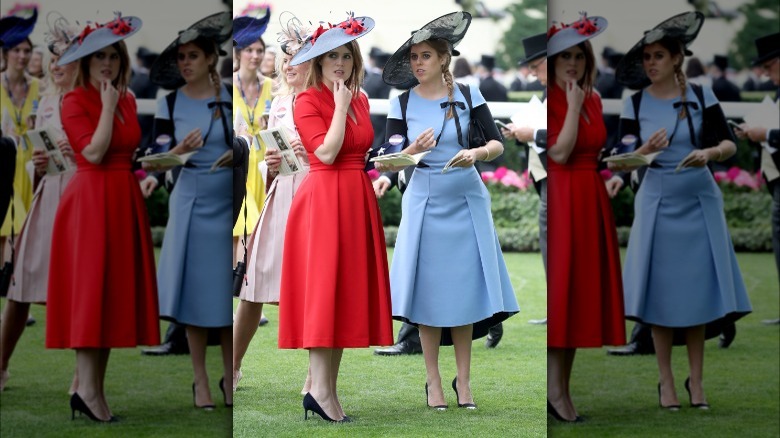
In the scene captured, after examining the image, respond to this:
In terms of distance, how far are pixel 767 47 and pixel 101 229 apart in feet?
10.9

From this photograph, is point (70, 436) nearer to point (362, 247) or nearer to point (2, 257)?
point (2, 257)

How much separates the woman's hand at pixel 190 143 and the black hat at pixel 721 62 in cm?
243

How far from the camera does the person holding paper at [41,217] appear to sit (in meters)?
5.46

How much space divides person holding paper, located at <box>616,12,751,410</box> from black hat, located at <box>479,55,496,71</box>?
23.1 inches

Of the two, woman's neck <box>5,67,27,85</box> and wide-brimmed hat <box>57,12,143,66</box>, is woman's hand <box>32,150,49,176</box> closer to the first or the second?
woman's neck <box>5,67,27,85</box>

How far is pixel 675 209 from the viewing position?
564cm

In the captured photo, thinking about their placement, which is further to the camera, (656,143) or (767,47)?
(767,47)

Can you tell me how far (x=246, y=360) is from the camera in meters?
5.52

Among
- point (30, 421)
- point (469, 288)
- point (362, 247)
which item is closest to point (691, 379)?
point (469, 288)

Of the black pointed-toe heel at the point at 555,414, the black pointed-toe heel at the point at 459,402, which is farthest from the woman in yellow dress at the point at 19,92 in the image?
the black pointed-toe heel at the point at 555,414

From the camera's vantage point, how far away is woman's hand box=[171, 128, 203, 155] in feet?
17.9

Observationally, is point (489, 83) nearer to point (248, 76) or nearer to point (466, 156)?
point (466, 156)

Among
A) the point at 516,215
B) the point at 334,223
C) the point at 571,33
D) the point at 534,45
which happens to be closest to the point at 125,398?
the point at 334,223

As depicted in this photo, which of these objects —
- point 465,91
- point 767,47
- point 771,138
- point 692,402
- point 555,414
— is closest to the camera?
point 465,91
